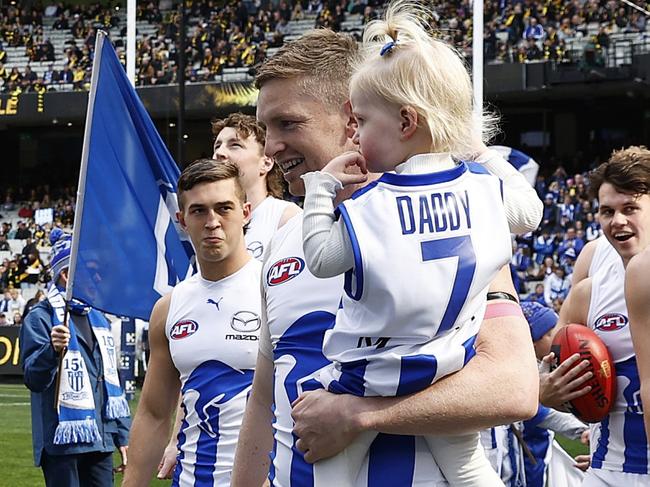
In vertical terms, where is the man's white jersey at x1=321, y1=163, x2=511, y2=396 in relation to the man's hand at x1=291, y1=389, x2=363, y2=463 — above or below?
above

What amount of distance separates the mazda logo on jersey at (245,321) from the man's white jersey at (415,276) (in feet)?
6.87

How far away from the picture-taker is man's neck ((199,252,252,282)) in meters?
4.61

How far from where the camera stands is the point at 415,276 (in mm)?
2230

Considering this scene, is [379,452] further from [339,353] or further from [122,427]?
[122,427]

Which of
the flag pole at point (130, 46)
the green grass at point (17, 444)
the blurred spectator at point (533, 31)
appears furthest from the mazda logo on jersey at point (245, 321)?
the blurred spectator at point (533, 31)

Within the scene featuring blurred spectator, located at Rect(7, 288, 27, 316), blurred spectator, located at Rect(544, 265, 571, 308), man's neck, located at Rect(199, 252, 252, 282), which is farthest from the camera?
blurred spectator, located at Rect(7, 288, 27, 316)

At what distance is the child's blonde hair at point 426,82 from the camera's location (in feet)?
7.73

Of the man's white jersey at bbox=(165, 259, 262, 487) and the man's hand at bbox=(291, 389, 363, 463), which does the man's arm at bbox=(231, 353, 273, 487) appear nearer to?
the man's hand at bbox=(291, 389, 363, 463)

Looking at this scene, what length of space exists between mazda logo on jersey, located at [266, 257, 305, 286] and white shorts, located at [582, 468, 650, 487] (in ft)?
8.21

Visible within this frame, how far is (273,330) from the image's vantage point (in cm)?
270

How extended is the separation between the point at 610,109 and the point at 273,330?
37.1 meters

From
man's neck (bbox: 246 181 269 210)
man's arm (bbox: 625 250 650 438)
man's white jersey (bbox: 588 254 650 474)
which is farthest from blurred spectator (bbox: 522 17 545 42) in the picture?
man's arm (bbox: 625 250 650 438)

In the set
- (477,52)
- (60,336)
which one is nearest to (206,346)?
(60,336)

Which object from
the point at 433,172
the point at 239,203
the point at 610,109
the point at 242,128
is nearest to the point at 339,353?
the point at 433,172
